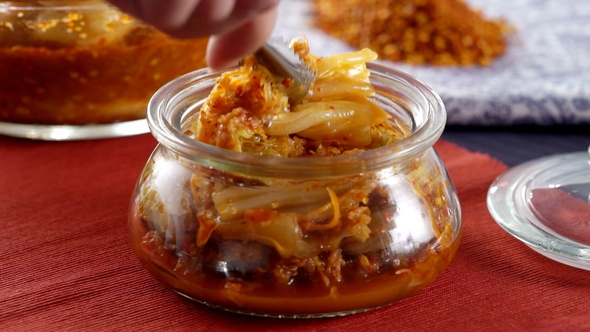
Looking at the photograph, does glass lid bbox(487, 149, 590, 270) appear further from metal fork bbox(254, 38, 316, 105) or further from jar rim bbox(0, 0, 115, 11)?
jar rim bbox(0, 0, 115, 11)

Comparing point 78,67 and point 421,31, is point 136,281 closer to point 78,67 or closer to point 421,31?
point 78,67

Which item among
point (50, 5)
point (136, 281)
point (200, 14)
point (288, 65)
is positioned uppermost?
point (200, 14)

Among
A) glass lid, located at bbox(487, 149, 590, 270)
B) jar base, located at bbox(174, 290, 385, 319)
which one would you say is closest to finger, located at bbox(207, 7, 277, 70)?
jar base, located at bbox(174, 290, 385, 319)

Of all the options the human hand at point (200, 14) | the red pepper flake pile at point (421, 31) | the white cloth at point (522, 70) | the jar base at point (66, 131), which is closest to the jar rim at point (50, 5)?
the jar base at point (66, 131)

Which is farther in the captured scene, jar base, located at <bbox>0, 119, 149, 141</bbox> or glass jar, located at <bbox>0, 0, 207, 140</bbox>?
jar base, located at <bbox>0, 119, 149, 141</bbox>

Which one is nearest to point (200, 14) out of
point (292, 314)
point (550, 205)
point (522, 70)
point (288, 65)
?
point (288, 65)
